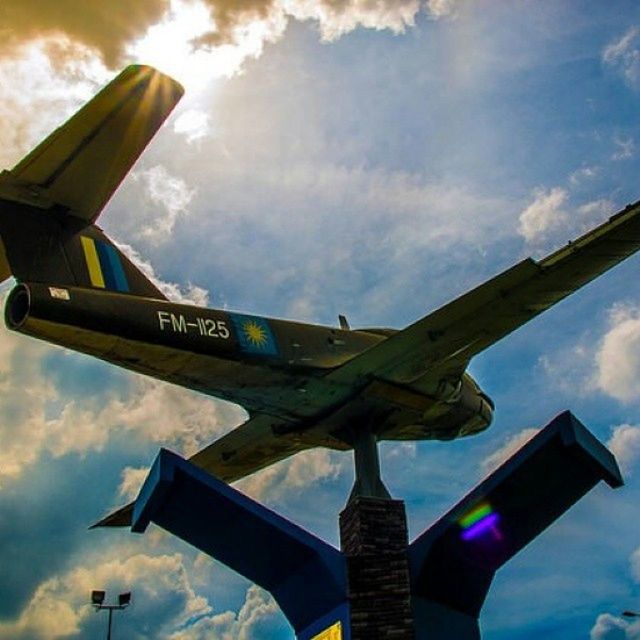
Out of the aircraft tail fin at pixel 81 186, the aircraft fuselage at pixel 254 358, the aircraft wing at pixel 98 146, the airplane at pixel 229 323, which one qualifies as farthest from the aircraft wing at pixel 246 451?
the aircraft wing at pixel 98 146

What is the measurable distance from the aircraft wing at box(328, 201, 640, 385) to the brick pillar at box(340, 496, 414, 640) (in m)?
7.65

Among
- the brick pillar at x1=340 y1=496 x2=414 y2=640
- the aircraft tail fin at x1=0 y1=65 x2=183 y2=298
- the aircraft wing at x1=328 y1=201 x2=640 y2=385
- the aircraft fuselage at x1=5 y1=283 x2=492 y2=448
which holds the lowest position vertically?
the brick pillar at x1=340 y1=496 x2=414 y2=640

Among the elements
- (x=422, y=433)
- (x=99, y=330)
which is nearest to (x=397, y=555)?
(x=99, y=330)

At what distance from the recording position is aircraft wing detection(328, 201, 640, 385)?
2097 cm

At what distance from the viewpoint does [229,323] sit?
71.6 feet

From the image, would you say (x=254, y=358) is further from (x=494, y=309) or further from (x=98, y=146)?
(x=98, y=146)

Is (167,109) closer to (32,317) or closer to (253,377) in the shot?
(32,317)

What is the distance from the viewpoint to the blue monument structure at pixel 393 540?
13.8 metres

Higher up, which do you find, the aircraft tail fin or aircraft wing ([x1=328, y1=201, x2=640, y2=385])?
the aircraft tail fin

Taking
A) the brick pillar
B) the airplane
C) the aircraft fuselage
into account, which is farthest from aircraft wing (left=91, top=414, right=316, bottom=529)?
the brick pillar

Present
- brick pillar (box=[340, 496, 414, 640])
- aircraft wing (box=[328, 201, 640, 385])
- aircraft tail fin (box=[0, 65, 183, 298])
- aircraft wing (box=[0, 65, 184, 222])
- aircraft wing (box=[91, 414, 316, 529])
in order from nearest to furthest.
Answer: brick pillar (box=[340, 496, 414, 640]) < aircraft wing (box=[0, 65, 184, 222]) < aircraft tail fin (box=[0, 65, 183, 298]) < aircraft wing (box=[328, 201, 640, 385]) < aircraft wing (box=[91, 414, 316, 529])

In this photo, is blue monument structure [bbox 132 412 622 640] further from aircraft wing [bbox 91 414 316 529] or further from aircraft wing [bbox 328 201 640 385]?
aircraft wing [bbox 91 414 316 529]

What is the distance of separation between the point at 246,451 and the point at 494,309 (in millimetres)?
9514

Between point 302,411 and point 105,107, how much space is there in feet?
33.7
